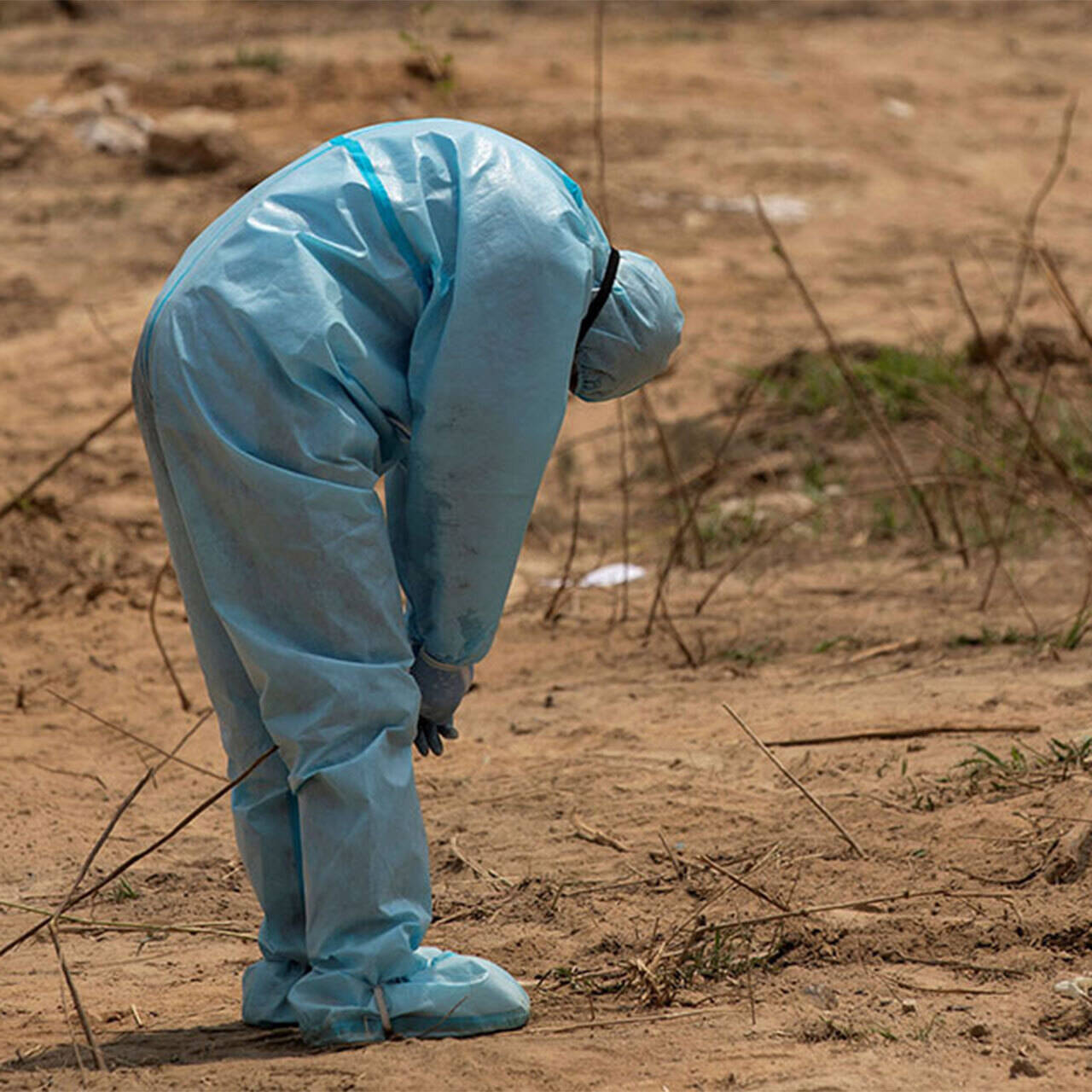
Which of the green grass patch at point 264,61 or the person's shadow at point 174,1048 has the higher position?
the person's shadow at point 174,1048

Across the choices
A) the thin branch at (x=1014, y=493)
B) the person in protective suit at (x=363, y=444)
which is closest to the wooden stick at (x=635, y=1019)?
the person in protective suit at (x=363, y=444)

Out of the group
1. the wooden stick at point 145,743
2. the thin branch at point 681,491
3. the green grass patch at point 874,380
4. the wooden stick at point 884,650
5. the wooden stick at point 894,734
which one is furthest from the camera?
the green grass patch at point 874,380

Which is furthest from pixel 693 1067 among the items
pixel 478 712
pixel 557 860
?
pixel 478 712

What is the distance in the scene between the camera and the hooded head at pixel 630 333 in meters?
2.42

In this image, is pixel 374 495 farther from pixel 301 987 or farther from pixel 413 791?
pixel 301 987

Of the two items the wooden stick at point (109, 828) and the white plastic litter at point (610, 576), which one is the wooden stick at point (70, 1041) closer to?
the wooden stick at point (109, 828)

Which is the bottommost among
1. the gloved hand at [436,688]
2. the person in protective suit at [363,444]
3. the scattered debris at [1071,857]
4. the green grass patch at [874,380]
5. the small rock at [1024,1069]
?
the green grass patch at [874,380]

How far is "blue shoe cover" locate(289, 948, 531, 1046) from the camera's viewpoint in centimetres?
240

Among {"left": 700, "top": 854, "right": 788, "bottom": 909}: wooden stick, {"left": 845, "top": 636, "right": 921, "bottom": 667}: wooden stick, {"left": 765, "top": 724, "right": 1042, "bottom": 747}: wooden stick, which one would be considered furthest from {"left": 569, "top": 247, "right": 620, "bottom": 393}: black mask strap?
{"left": 845, "top": 636, "right": 921, "bottom": 667}: wooden stick

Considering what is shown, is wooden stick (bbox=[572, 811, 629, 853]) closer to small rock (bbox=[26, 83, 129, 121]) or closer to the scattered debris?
the scattered debris

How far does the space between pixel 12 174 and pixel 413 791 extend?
7593 millimetres

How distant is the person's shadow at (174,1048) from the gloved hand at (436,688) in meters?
0.47

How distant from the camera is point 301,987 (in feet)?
7.95

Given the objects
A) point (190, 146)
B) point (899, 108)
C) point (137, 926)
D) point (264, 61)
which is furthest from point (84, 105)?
point (137, 926)
